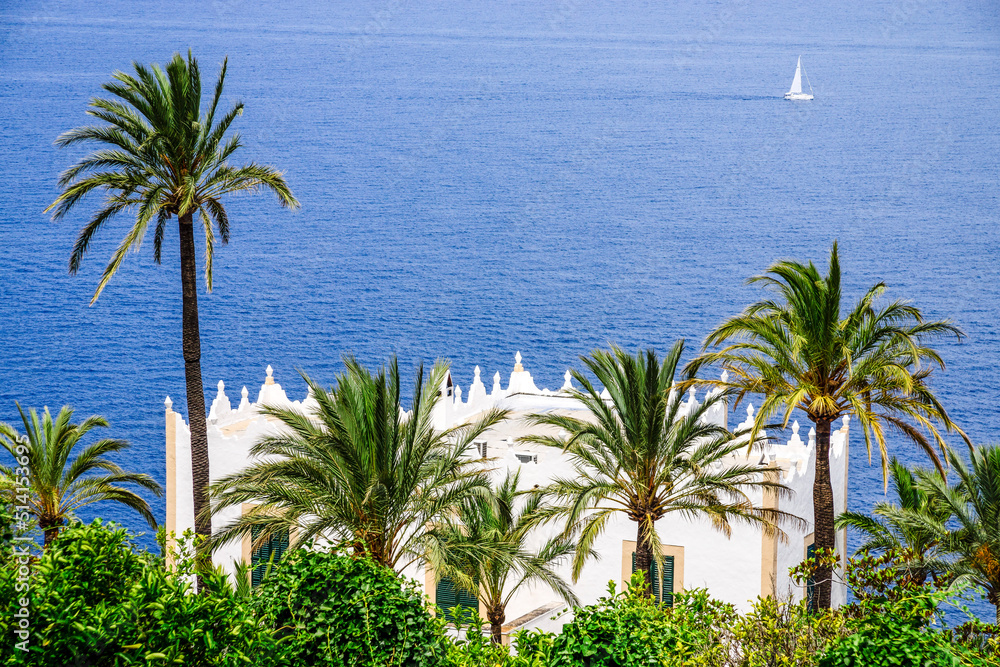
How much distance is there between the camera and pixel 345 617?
13422mm

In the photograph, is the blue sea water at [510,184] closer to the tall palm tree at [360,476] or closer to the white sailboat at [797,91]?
the white sailboat at [797,91]

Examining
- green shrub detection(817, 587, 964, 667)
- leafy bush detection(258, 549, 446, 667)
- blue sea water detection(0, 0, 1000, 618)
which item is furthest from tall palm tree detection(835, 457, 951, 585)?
blue sea water detection(0, 0, 1000, 618)

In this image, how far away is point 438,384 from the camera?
19.5 m

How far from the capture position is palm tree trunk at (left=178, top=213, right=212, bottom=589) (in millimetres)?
23922

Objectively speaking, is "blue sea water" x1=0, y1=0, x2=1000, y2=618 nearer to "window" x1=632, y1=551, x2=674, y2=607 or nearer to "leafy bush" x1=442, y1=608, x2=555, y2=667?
"window" x1=632, y1=551, x2=674, y2=607

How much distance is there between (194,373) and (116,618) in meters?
13.9

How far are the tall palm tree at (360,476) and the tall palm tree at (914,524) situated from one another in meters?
7.86

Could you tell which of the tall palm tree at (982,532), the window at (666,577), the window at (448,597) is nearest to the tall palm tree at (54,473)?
the window at (448,597)

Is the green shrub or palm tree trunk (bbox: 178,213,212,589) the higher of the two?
palm tree trunk (bbox: 178,213,212,589)

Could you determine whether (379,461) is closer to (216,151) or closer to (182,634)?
(182,634)

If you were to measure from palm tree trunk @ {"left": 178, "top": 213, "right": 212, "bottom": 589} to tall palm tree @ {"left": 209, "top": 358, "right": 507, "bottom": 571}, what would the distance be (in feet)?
16.3

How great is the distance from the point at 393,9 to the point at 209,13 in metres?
15.6

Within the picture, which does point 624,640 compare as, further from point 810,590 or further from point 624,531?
point 810,590

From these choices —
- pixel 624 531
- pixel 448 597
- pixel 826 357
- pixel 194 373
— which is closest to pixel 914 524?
pixel 826 357
